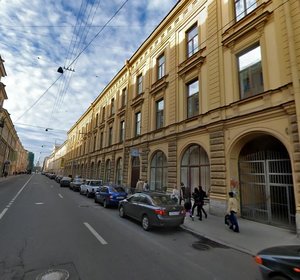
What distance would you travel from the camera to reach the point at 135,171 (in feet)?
69.2

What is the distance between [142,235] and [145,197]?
1.96 meters

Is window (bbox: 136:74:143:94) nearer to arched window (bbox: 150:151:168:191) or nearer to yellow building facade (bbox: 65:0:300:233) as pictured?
yellow building facade (bbox: 65:0:300:233)

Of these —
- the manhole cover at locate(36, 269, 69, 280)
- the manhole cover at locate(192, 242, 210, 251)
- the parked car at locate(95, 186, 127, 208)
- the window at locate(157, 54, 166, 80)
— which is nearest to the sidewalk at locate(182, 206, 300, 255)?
the manhole cover at locate(192, 242, 210, 251)

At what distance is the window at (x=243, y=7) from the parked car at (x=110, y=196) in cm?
1249

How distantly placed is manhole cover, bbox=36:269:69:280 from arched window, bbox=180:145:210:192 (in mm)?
10032

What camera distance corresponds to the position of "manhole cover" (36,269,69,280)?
14.3 ft

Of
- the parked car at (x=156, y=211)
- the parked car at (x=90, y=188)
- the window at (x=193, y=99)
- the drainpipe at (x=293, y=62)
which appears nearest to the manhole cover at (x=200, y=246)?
the parked car at (x=156, y=211)

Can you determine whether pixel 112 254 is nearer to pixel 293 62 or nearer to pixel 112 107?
pixel 293 62

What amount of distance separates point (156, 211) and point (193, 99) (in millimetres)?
8923

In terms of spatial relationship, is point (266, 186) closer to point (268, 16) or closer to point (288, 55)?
point (288, 55)

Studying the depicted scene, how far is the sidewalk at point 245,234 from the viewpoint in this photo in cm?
711

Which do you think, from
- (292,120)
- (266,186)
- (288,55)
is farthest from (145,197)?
(288,55)

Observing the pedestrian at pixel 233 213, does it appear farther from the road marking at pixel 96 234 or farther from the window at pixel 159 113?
the window at pixel 159 113

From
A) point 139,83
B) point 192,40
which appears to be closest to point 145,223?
point 192,40
